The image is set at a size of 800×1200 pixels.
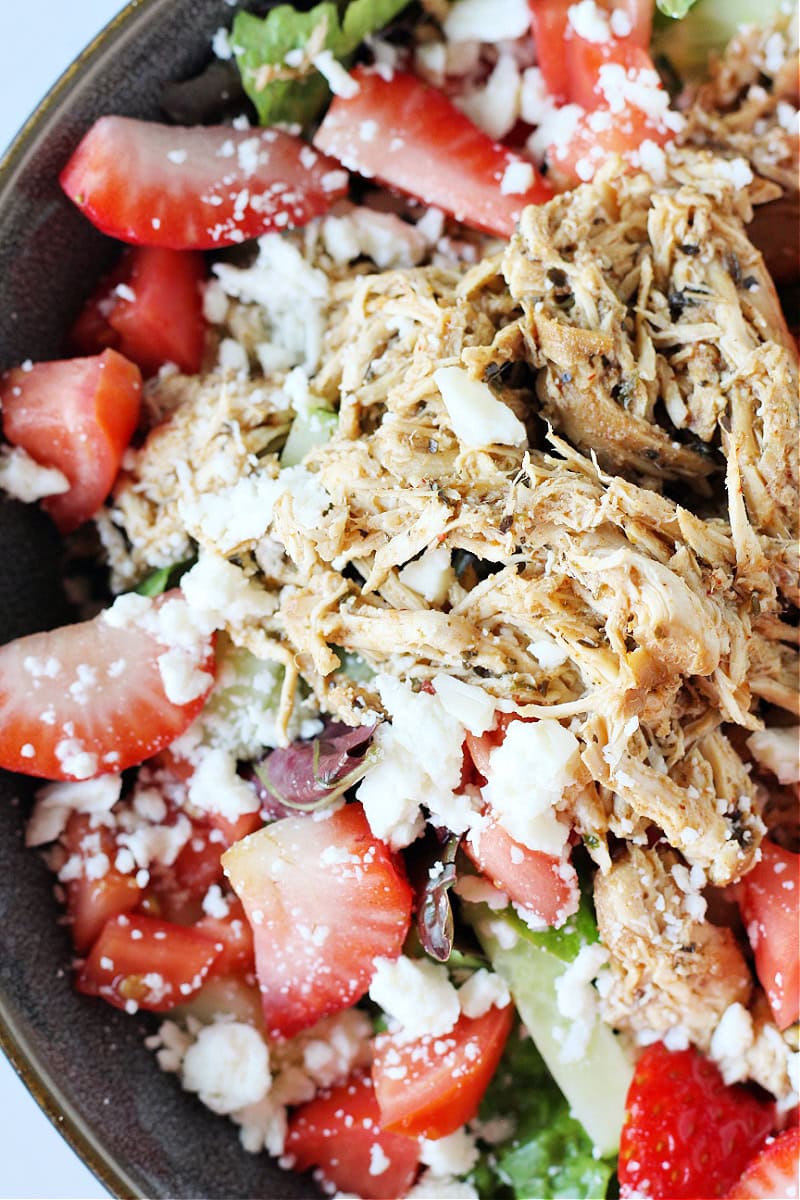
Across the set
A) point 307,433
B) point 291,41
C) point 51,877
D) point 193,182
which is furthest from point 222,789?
point 291,41

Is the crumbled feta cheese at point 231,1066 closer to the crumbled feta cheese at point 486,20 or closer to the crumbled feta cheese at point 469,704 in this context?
the crumbled feta cheese at point 469,704

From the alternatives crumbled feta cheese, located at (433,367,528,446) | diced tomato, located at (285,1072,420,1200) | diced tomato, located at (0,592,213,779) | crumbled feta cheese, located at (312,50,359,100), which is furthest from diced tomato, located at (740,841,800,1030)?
crumbled feta cheese, located at (312,50,359,100)

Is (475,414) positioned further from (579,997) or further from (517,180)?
(579,997)

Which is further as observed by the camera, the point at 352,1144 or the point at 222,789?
the point at 352,1144

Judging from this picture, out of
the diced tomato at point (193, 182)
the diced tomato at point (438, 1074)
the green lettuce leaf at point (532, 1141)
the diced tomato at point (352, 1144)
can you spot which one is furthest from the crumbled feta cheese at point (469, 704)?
the diced tomato at point (193, 182)

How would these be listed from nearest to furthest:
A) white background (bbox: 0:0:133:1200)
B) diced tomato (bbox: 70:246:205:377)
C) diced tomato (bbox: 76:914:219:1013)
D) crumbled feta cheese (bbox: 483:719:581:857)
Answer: crumbled feta cheese (bbox: 483:719:581:857) → diced tomato (bbox: 76:914:219:1013) → diced tomato (bbox: 70:246:205:377) → white background (bbox: 0:0:133:1200)

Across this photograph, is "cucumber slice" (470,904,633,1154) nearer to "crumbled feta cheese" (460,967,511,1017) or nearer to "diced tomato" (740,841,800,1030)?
"crumbled feta cheese" (460,967,511,1017)
